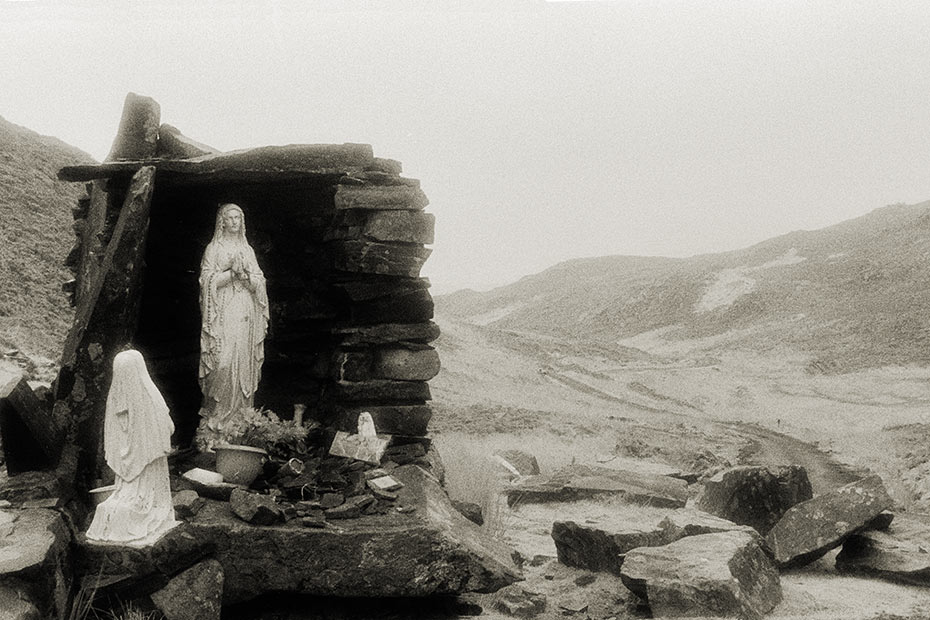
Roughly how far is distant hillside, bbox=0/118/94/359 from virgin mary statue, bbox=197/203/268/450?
8090mm

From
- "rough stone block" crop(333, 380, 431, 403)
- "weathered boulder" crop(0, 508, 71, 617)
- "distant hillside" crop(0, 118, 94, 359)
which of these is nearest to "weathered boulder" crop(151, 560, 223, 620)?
"weathered boulder" crop(0, 508, 71, 617)

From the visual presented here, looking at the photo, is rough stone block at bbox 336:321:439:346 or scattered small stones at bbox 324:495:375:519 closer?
scattered small stones at bbox 324:495:375:519

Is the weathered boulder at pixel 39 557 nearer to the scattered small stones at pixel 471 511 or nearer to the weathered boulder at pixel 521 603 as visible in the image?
the weathered boulder at pixel 521 603

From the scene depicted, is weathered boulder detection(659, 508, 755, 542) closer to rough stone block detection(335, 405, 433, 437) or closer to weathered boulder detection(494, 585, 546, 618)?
weathered boulder detection(494, 585, 546, 618)

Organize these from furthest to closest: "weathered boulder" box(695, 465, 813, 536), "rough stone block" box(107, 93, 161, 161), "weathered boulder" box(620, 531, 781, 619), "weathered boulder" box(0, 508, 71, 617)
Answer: "weathered boulder" box(695, 465, 813, 536) → "rough stone block" box(107, 93, 161, 161) → "weathered boulder" box(620, 531, 781, 619) → "weathered boulder" box(0, 508, 71, 617)

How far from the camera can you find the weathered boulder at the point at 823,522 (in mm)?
7906

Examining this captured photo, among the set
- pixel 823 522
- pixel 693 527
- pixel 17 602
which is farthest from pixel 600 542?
pixel 17 602

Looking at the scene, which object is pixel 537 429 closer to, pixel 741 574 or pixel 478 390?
pixel 478 390

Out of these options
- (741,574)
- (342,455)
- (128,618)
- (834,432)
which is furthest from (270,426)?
(834,432)

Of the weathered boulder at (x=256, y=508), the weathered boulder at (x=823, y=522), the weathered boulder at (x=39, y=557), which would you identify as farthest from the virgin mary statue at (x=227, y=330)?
the weathered boulder at (x=823, y=522)

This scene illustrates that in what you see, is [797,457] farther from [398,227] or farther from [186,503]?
[186,503]

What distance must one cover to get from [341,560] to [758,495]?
206 inches

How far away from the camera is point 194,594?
588cm

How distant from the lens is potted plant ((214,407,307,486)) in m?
6.98
